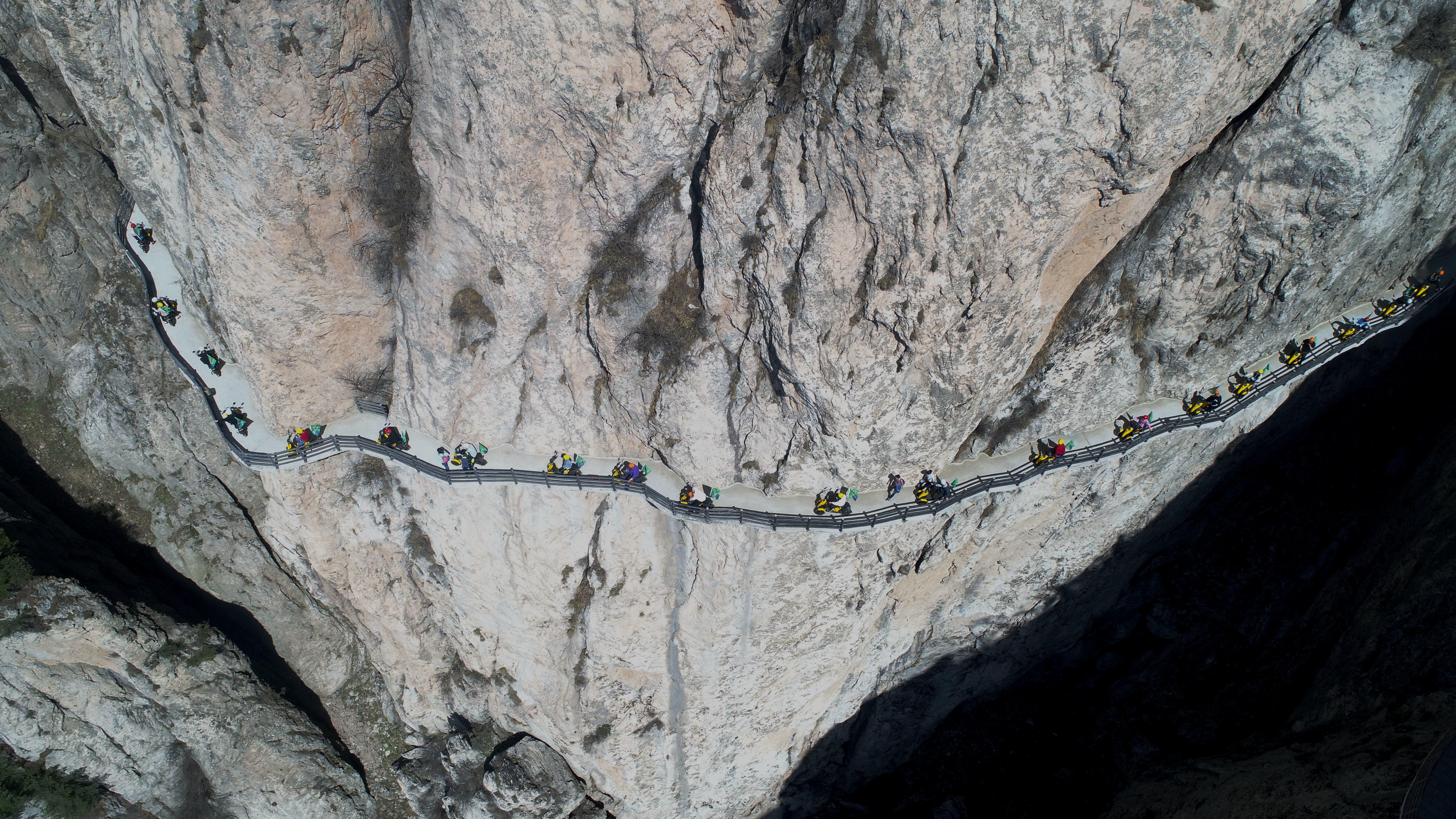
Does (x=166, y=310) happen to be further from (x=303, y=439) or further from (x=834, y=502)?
(x=834, y=502)

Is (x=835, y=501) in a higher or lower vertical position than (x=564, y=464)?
lower

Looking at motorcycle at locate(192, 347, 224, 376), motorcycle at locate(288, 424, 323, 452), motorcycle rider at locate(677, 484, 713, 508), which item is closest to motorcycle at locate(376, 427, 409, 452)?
motorcycle at locate(288, 424, 323, 452)

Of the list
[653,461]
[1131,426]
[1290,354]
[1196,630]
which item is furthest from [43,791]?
[1290,354]

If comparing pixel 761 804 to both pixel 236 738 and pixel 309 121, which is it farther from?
pixel 309 121

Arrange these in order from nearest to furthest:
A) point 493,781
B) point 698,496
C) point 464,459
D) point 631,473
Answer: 1. point 698,496
2. point 631,473
3. point 464,459
4. point 493,781

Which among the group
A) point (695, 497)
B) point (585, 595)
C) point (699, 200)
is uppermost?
point (699, 200)

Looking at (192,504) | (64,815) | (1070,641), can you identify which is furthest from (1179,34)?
(64,815)
